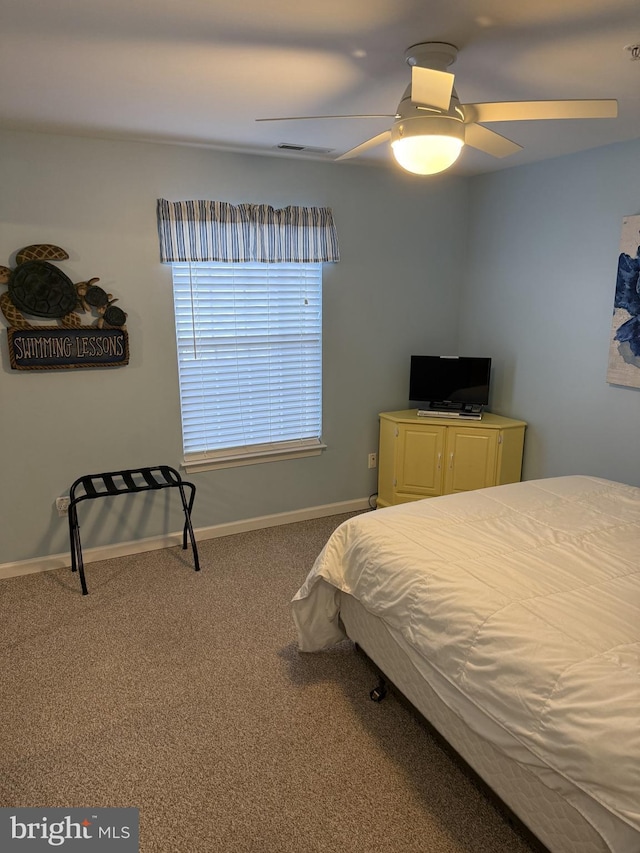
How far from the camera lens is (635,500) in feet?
8.46

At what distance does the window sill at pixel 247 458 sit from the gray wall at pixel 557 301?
4.68 feet

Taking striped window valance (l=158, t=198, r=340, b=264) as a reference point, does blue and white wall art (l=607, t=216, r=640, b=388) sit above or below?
below

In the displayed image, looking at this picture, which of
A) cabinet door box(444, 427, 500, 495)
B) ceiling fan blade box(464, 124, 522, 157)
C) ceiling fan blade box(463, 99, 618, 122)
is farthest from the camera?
cabinet door box(444, 427, 500, 495)

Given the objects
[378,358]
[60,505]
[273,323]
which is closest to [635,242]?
[378,358]

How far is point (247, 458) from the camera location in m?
3.82

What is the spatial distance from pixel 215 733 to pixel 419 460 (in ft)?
7.73

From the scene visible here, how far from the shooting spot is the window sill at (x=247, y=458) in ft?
12.1

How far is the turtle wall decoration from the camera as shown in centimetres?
301

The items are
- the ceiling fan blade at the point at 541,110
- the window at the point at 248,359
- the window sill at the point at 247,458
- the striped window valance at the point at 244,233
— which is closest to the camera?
the ceiling fan blade at the point at 541,110

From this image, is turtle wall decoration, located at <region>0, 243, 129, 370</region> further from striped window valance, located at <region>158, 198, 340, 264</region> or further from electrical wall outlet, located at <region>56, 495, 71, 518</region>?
electrical wall outlet, located at <region>56, 495, 71, 518</region>

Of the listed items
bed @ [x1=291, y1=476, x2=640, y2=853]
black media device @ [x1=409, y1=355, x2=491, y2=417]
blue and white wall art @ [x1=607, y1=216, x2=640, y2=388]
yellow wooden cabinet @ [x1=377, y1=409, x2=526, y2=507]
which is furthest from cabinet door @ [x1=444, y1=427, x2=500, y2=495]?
bed @ [x1=291, y1=476, x2=640, y2=853]

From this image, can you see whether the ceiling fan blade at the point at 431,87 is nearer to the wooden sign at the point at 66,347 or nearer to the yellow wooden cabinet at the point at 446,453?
the wooden sign at the point at 66,347

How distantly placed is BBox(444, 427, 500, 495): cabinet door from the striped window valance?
150 centimetres

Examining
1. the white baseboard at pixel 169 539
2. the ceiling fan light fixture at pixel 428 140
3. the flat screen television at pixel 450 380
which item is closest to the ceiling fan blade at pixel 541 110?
the ceiling fan light fixture at pixel 428 140
